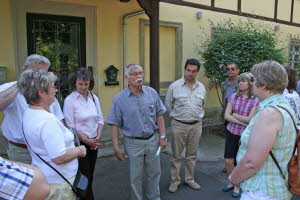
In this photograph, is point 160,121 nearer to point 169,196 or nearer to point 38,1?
point 169,196

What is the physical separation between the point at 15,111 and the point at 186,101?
2.08m

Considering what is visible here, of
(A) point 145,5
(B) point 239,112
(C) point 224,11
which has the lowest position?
(B) point 239,112

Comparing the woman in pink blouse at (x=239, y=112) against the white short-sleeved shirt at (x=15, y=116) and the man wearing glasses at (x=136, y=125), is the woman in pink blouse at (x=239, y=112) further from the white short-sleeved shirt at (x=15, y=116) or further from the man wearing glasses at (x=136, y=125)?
the white short-sleeved shirt at (x=15, y=116)

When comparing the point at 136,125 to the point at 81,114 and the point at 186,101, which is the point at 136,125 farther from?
the point at 186,101

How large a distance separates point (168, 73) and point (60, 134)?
215 inches

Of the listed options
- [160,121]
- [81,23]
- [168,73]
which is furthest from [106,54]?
[160,121]

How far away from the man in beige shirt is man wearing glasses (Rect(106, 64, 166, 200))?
63 cm

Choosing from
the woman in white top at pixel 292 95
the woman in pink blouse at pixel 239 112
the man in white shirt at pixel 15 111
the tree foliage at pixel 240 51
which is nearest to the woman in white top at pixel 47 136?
the man in white shirt at pixel 15 111

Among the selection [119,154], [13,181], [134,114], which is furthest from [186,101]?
[13,181]

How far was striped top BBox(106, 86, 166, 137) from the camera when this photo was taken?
282cm

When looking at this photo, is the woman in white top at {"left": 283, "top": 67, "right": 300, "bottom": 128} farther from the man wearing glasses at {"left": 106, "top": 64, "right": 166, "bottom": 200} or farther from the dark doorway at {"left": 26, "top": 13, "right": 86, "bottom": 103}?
the dark doorway at {"left": 26, "top": 13, "right": 86, "bottom": 103}

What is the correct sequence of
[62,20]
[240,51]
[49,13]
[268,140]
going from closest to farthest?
[268,140], [49,13], [62,20], [240,51]

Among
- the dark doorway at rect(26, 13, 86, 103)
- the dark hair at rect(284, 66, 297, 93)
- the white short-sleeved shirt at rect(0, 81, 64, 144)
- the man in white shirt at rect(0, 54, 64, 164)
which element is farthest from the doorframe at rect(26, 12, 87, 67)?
the dark hair at rect(284, 66, 297, 93)

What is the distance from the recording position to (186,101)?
3477 millimetres
